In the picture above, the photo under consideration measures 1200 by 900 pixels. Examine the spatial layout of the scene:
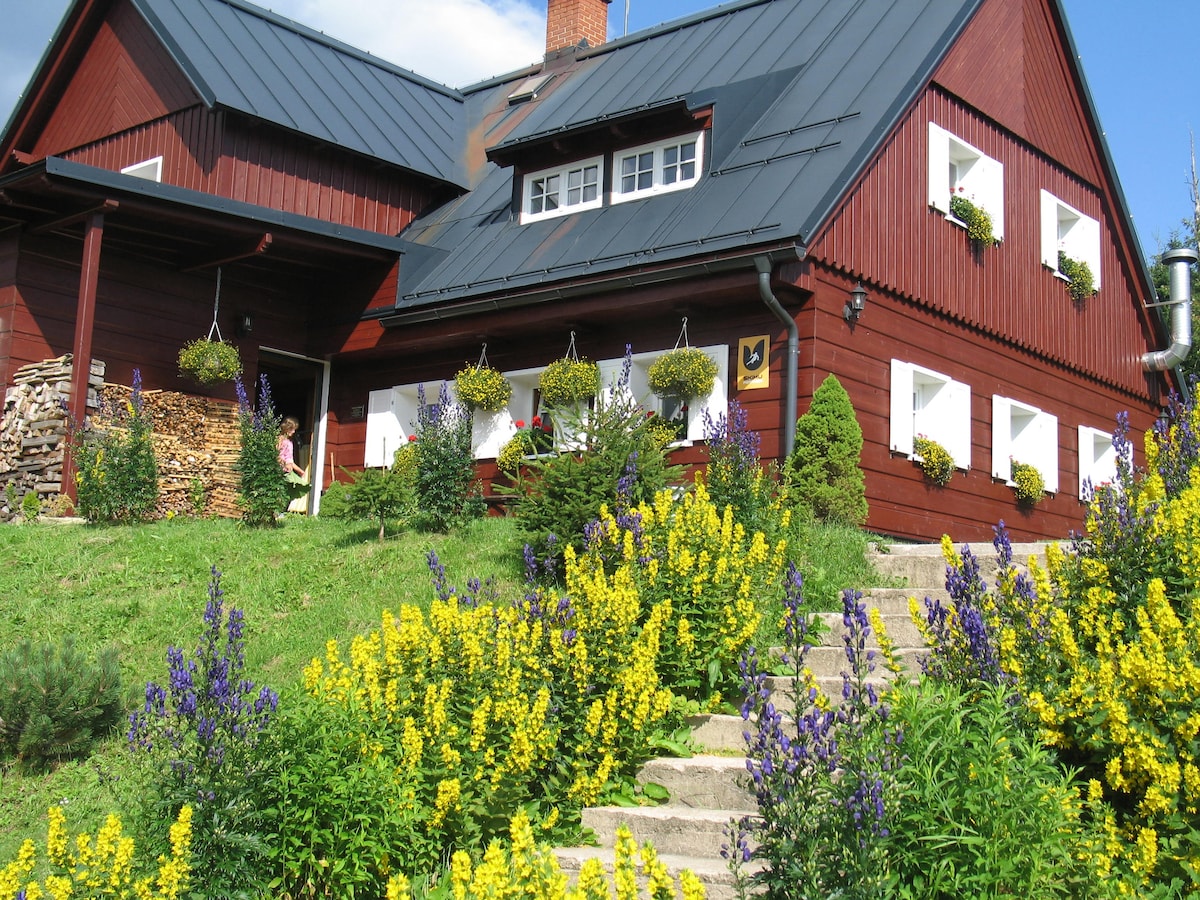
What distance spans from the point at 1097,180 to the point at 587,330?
8.36m

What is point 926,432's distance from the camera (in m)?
14.6

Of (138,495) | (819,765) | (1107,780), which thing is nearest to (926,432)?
(138,495)

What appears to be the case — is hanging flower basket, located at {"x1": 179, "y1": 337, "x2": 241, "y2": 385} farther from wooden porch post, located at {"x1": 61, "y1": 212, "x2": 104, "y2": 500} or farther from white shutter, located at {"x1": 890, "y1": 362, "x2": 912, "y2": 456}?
white shutter, located at {"x1": 890, "y1": 362, "x2": 912, "y2": 456}

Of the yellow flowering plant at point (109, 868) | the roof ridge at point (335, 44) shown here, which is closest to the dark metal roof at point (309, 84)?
the roof ridge at point (335, 44)

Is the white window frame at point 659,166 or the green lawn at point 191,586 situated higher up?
the white window frame at point 659,166

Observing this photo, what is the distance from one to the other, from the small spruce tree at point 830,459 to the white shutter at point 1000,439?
3268 mm

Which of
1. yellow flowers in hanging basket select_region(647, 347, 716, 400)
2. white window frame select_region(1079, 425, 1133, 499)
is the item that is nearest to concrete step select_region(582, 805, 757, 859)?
yellow flowers in hanging basket select_region(647, 347, 716, 400)

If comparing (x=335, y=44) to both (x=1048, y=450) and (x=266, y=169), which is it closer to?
(x=266, y=169)

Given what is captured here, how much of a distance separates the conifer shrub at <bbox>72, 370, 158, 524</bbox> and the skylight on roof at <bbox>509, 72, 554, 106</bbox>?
343 inches

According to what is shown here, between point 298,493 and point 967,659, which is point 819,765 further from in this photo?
point 298,493

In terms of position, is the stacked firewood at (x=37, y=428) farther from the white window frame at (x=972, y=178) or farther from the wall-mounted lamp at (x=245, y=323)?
the white window frame at (x=972, y=178)

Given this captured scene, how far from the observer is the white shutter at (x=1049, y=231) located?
17.1 meters

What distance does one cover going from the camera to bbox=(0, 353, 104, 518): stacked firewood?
14617mm

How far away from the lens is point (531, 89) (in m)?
20.0
